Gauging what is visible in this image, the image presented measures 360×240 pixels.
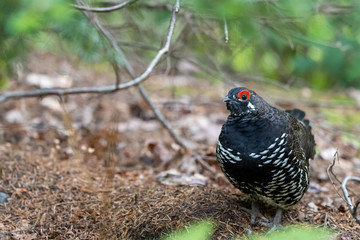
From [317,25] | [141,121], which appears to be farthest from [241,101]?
[141,121]

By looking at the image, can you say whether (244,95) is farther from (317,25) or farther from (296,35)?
(317,25)

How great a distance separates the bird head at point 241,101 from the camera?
3379mm

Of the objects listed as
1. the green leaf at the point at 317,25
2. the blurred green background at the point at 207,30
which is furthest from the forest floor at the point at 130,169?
the green leaf at the point at 317,25

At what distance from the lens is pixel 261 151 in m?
3.21

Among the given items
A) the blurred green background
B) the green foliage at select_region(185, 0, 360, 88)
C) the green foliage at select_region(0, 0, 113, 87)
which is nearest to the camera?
the green foliage at select_region(0, 0, 113, 87)

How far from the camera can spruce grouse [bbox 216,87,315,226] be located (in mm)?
3236

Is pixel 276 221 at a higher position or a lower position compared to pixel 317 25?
lower

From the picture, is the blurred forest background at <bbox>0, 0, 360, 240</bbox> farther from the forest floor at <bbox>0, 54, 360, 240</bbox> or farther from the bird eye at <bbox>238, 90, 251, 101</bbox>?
the bird eye at <bbox>238, 90, 251, 101</bbox>

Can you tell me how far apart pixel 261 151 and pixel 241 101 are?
0.47 m

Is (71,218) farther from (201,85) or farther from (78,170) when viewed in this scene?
(201,85)

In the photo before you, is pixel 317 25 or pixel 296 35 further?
pixel 317 25

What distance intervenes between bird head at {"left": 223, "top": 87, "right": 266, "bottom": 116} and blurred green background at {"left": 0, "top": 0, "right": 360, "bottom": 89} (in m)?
0.52

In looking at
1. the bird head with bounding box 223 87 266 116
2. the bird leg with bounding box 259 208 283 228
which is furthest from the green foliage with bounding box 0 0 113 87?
the bird leg with bounding box 259 208 283 228

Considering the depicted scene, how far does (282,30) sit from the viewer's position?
14.4ft
